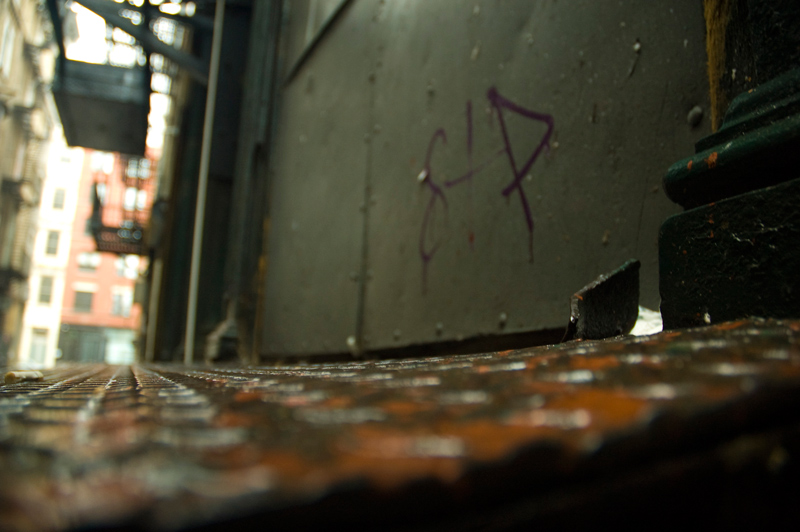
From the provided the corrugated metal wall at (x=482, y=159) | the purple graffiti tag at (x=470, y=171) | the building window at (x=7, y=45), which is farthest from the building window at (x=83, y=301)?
the purple graffiti tag at (x=470, y=171)

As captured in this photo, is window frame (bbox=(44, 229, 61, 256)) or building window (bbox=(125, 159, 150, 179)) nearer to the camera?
building window (bbox=(125, 159, 150, 179))

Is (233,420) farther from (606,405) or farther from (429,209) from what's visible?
(429,209)

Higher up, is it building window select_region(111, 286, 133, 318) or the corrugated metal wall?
building window select_region(111, 286, 133, 318)

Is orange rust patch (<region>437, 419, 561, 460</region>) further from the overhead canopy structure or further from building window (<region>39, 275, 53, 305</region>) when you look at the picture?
building window (<region>39, 275, 53, 305</region>)

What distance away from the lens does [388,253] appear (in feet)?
11.0

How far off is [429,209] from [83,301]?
3662 cm

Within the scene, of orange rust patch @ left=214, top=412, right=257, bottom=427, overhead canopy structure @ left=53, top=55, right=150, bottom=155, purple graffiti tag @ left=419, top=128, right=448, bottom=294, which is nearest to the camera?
orange rust patch @ left=214, top=412, right=257, bottom=427

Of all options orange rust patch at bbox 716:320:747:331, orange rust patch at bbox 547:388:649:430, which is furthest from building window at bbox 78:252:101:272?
orange rust patch at bbox 547:388:649:430

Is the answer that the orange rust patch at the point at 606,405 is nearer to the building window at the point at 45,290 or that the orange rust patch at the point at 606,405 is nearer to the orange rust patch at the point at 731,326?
the orange rust patch at the point at 731,326

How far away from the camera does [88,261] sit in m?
34.4

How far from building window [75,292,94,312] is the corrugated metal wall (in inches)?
1353

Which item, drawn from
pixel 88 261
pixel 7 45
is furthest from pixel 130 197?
pixel 88 261

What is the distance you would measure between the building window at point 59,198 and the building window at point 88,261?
314 cm

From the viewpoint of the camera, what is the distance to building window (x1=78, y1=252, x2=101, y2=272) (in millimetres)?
34219
